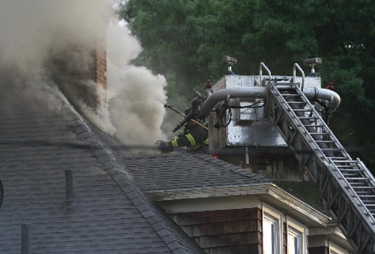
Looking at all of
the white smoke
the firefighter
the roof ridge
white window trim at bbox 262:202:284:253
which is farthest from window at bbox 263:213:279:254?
the white smoke

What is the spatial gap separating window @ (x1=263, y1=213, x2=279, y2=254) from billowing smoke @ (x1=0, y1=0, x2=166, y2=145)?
3255mm

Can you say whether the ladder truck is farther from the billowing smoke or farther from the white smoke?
the billowing smoke

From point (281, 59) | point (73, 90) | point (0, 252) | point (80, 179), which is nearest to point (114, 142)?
point (73, 90)

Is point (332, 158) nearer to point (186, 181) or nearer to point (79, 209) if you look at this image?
point (186, 181)

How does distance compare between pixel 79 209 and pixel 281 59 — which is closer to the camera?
pixel 79 209

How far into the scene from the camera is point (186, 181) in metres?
17.8

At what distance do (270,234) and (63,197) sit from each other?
11.3ft

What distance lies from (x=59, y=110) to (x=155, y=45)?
717 inches

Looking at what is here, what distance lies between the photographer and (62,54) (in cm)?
1984

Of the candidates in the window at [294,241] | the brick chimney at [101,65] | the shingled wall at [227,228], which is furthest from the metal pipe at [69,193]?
the window at [294,241]

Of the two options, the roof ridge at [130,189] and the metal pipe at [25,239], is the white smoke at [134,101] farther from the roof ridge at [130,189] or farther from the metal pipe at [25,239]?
the metal pipe at [25,239]

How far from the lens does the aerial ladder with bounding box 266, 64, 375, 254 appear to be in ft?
56.6

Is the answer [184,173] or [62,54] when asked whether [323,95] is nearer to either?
[184,173]

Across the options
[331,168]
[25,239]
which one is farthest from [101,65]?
[25,239]
